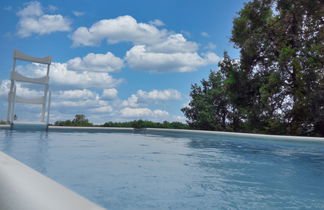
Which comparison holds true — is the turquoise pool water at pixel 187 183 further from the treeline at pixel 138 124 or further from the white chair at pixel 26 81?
the treeline at pixel 138 124

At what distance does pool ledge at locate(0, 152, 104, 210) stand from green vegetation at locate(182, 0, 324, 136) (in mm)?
11345

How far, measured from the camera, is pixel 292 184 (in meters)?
3.50

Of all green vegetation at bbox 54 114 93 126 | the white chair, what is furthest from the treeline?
the white chair

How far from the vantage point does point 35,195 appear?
86cm

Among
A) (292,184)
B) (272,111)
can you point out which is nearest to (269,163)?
(292,184)

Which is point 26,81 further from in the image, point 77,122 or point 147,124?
point 147,124

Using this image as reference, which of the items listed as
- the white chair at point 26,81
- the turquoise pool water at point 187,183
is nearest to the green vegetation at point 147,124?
the white chair at point 26,81

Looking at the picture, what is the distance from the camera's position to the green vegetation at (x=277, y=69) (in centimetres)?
1116

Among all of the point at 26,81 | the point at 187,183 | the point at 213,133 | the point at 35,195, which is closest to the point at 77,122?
the point at 26,81

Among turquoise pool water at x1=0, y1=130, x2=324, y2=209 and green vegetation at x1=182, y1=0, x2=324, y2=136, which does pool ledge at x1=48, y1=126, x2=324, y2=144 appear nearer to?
green vegetation at x1=182, y1=0, x2=324, y2=136

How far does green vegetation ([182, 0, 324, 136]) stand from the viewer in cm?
1116

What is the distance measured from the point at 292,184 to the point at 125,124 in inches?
508

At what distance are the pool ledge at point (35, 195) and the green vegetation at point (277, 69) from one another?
11.3 metres

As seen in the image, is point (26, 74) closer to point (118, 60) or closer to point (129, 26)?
point (118, 60)
